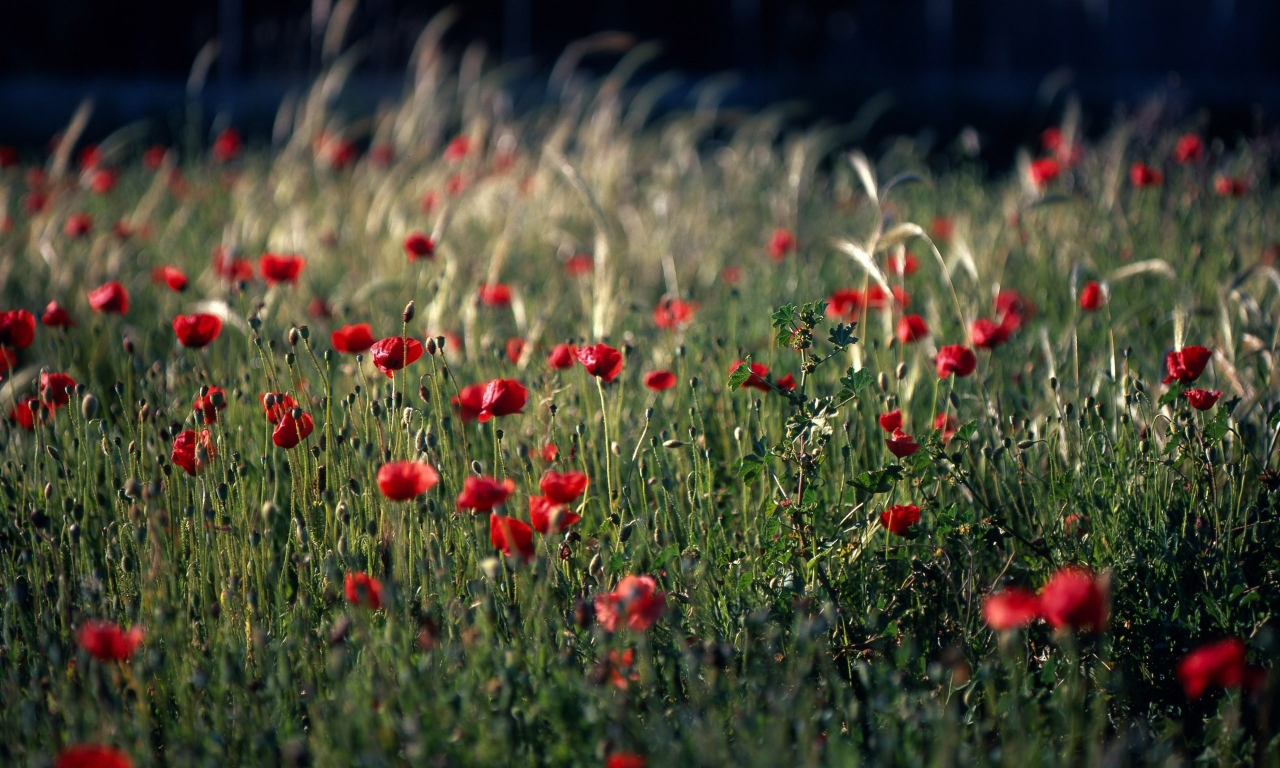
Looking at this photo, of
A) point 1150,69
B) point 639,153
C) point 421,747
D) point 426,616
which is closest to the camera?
point 421,747

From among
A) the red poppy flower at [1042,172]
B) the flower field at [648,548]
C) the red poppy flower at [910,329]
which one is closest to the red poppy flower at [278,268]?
the flower field at [648,548]

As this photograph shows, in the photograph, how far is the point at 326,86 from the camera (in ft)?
14.9

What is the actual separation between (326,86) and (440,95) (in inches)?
50.7

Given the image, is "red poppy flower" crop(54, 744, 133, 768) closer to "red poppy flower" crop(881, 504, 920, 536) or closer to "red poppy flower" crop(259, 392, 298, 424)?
"red poppy flower" crop(259, 392, 298, 424)

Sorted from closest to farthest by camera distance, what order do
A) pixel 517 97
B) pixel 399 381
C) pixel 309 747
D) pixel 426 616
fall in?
pixel 309 747 → pixel 426 616 → pixel 399 381 → pixel 517 97

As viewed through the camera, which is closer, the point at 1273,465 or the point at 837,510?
the point at 837,510

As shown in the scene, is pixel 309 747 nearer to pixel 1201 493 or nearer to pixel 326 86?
pixel 1201 493

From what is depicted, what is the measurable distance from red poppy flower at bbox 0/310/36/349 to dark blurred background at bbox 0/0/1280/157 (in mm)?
9572

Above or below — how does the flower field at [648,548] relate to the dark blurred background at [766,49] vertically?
below

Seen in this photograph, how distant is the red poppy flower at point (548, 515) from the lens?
5.22ft

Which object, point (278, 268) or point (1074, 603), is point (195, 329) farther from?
point (1074, 603)

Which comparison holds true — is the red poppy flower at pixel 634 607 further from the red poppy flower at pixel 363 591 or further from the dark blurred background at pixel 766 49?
the dark blurred background at pixel 766 49

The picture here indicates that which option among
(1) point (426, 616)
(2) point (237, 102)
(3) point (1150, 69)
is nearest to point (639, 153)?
(1) point (426, 616)

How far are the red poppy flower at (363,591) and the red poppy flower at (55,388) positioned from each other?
0.82 m
